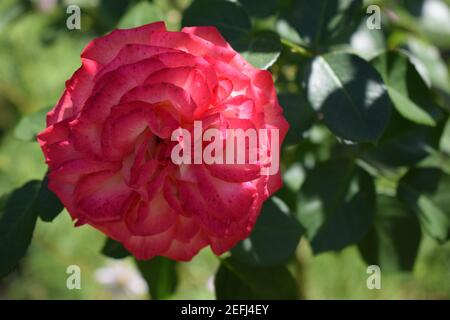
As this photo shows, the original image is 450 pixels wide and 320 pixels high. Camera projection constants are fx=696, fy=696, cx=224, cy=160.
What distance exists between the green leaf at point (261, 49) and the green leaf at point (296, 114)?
94 mm

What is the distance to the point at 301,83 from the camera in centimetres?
72

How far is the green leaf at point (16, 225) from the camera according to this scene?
0.69 metres

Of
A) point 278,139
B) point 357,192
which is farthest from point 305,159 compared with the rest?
point 278,139

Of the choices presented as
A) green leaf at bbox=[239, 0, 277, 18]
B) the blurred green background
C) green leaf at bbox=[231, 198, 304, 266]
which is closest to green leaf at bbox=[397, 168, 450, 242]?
green leaf at bbox=[231, 198, 304, 266]

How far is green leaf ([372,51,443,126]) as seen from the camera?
2.49 ft

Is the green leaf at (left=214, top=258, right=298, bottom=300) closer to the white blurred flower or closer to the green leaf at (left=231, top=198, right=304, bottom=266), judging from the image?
the green leaf at (left=231, top=198, right=304, bottom=266)

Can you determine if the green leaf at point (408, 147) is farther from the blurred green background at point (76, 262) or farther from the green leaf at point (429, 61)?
the blurred green background at point (76, 262)

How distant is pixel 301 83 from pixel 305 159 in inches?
14.6

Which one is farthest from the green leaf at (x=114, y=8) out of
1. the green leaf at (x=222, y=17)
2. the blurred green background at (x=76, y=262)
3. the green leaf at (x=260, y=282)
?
the blurred green background at (x=76, y=262)

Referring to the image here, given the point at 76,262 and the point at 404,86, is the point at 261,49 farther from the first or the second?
the point at 76,262

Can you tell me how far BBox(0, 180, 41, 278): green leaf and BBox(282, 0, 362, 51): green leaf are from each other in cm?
34

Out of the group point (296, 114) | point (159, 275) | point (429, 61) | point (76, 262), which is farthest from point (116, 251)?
point (76, 262)
